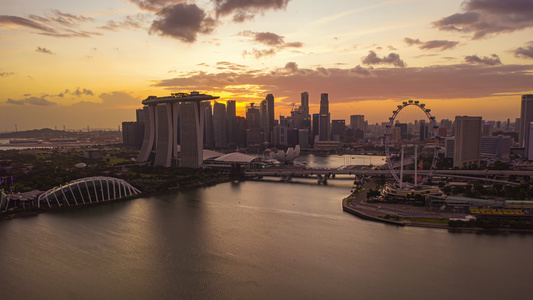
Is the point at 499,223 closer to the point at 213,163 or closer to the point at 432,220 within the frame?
the point at 432,220

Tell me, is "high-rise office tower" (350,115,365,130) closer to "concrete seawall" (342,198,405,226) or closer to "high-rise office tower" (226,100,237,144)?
"high-rise office tower" (226,100,237,144)

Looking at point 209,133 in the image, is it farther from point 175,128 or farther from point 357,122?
point 357,122

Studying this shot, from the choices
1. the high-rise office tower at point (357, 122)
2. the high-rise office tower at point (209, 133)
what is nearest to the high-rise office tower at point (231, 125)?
the high-rise office tower at point (209, 133)

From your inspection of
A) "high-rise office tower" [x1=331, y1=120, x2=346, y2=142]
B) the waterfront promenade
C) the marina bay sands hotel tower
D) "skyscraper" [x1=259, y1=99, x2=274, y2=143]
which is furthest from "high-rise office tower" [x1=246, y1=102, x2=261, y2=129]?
the waterfront promenade

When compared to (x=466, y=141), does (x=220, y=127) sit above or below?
above

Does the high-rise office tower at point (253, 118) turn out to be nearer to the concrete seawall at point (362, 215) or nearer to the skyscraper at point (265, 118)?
the skyscraper at point (265, 118)

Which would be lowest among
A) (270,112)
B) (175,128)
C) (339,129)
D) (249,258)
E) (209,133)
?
(249,258)

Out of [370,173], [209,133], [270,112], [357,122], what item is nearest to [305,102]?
[270,112]
